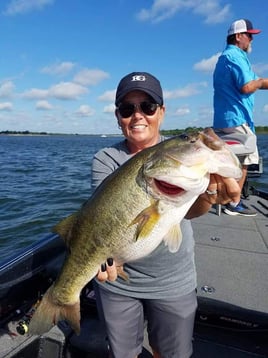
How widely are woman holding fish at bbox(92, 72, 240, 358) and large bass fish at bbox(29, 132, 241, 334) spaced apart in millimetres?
247

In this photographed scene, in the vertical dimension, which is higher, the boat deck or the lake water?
the boat deck

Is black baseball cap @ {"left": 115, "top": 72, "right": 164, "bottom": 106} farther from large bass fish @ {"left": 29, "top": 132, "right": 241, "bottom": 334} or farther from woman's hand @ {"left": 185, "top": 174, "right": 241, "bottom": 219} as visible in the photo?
woman's hand @ {"left": 185, "top": 174, "right": 241, "bottom": 219}

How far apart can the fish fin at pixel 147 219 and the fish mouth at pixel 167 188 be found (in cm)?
10

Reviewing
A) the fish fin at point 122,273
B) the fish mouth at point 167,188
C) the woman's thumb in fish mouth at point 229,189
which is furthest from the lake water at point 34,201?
the woman's thumb in fish mouth at point 229,189

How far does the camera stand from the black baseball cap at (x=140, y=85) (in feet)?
8.73

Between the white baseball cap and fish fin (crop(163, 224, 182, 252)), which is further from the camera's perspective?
the white baseball cap

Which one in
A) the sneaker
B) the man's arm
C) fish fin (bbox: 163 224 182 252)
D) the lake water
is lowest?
the lake water

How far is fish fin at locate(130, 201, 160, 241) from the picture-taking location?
219 cm

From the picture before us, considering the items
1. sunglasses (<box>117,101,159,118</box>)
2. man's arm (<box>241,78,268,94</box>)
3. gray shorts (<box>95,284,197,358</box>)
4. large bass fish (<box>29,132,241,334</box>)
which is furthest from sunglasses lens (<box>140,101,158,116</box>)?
man's arm (<box>241,78,268,94</box>)

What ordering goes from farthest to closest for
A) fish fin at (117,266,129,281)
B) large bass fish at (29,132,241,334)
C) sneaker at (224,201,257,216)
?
sneaker at (224,201,257,216) < fish fin at (117,266,129,281) < large bass fish at (29,132,241,334)

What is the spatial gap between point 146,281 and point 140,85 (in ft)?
4.87

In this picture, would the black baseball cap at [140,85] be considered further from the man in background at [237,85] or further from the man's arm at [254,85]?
the man's arm at [254,85]

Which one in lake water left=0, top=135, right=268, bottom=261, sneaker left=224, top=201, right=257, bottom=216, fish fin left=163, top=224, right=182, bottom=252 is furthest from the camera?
lake water left=0, top=135, right=268, bottom=261

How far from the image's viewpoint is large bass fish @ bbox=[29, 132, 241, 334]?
2.14m
